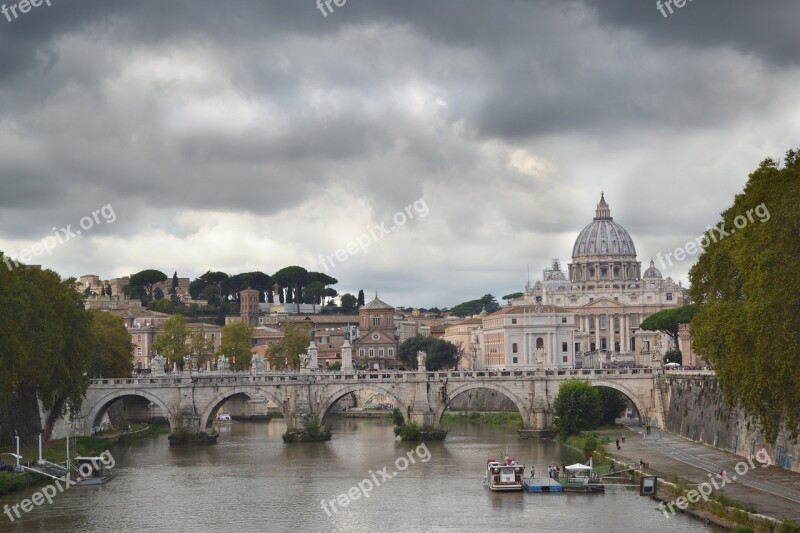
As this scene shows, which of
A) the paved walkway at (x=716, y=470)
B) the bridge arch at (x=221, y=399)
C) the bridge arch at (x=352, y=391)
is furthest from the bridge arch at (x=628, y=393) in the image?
the bridge arch at (x=221, y=399)

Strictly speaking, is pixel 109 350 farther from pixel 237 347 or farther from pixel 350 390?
pixel 237 347

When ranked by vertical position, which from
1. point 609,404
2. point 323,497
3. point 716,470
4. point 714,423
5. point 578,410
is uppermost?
point 609,404

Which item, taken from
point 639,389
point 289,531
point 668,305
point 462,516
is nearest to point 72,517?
point 289,531

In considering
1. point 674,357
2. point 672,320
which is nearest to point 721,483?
point 674,357

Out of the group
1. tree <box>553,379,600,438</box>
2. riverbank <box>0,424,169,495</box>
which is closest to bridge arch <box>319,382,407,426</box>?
tree <box>553,379,600,438</box>

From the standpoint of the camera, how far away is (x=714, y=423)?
6397cm

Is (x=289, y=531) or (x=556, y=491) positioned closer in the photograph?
(x=289, y=531)

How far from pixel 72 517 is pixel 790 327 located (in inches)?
970

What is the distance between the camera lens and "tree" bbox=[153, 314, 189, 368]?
393 ft

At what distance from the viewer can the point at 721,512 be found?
43812 mm

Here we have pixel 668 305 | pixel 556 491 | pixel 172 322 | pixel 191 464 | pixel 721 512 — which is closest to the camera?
pixel 721 512

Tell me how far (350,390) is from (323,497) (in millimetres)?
26031

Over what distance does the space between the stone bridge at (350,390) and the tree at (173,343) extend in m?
37.9

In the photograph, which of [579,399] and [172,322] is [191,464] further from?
[172,322]
